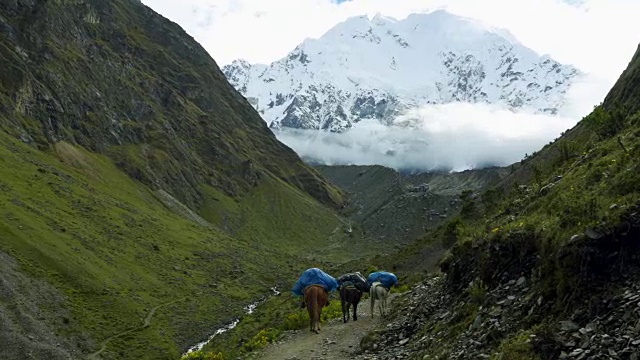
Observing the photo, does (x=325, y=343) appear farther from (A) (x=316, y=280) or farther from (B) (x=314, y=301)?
(A) (x=316, y=280)

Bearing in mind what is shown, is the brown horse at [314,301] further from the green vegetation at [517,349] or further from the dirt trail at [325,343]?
the green vegetation at [517,349]

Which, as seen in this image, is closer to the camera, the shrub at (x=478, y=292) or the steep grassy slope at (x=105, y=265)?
the shrub at (x=478, y=292)

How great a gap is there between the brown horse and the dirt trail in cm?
56

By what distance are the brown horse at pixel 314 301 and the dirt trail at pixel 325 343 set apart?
560 mm

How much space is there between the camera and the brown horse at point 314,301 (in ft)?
102

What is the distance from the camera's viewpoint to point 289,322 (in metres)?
36.1

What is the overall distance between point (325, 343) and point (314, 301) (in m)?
4.11

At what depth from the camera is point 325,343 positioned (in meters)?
27.6

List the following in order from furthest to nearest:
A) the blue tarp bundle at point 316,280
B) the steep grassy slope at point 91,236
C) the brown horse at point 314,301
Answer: the steep grassy slope at point 91,236 < the blue tarp bundle at point 316,280 < the brown horse at point 314,301

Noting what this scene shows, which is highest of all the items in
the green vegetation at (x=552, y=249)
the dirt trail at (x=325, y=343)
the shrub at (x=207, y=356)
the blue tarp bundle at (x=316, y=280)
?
the green vegetation at (x=552, y=249)

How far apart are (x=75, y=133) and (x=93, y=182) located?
106 ft

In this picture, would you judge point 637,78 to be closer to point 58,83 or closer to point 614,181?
point 614,181

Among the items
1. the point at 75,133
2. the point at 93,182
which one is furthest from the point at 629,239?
the point at 75,133

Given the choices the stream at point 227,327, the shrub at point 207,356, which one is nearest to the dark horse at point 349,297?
the shrub at point 207,356
